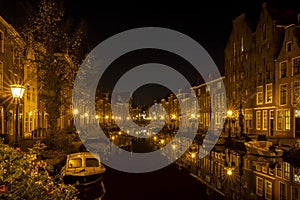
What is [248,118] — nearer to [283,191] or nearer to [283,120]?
[283,120]

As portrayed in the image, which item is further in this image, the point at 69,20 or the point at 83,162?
the point at 69,20

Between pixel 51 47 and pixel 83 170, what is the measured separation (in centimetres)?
1226

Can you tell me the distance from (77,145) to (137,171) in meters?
10.4

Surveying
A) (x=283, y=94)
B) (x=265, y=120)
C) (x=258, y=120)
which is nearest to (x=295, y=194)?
(x=283, y=94)

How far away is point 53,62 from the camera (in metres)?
27.5

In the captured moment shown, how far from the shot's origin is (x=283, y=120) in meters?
41.0

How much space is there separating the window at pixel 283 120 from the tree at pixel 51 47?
24332 millimetres

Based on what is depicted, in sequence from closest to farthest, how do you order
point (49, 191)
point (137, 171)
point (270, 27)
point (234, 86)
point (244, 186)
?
point (49, 191)
point (244, 186)
point (137, 171)
point (270, 27)
point (234, 86)

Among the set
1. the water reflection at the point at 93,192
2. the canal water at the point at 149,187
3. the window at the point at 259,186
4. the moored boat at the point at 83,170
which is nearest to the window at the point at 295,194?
→ the window at the point at 259,186

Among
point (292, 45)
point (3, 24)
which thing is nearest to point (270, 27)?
point (292, 45)

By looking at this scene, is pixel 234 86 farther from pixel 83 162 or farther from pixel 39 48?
pixel 83 162

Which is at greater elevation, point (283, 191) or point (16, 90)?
point (16, 90)

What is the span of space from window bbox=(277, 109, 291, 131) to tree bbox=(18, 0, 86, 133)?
24332 mm

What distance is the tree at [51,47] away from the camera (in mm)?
27578
